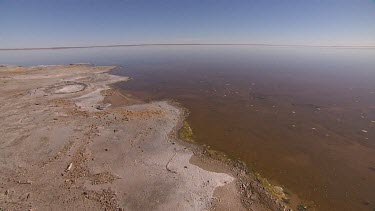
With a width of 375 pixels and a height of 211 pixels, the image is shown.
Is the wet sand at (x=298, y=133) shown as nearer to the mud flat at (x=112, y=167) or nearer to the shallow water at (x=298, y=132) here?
the shallow water at (x=298, y=132)

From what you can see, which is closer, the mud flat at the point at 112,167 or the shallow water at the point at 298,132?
the mud flat at the point at 112,167

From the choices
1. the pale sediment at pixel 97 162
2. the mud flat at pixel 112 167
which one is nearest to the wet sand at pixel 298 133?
the mud flat at pixel 112 167

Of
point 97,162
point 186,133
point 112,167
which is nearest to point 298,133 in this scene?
point 186,133

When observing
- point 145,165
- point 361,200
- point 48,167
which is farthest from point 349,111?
point 48,167

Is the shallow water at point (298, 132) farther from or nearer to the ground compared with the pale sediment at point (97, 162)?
nearer to the ground

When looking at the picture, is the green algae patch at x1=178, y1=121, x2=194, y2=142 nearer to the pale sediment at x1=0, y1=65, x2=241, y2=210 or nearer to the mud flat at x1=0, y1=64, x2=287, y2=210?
the mud flat at x1=0, y1=64, x2=287, y2=210

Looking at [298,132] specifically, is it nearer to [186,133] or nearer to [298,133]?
[298,133]

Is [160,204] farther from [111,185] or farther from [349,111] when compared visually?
[349,111]
